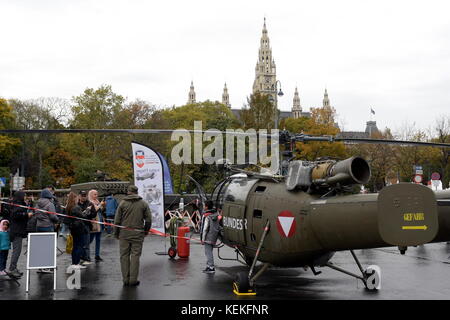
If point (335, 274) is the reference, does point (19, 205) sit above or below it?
above

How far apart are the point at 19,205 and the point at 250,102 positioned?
124 feet

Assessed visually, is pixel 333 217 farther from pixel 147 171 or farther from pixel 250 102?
pixel 250 102

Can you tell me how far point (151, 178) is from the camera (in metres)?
14.2

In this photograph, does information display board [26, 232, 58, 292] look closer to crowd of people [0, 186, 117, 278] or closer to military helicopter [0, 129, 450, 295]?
crowd of people [0, 186, 117, 278]

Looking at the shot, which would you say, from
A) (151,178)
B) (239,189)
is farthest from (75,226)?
(239,189)

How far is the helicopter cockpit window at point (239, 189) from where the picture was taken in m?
9.96

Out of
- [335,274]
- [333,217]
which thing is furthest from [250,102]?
[333,217]

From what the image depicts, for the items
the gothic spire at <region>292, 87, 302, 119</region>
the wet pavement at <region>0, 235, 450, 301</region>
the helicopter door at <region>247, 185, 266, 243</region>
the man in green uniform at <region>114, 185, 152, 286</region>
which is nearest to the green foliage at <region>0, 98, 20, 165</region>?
the wet pavement at <region>0, 235, 450, 301</region>

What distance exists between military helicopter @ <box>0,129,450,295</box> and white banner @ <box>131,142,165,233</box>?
3694mm

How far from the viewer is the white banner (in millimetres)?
14164

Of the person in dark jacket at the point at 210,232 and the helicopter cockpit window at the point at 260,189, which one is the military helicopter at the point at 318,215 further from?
the person in dark jacket at the point at 210,232

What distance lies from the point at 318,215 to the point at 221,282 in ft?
11.0

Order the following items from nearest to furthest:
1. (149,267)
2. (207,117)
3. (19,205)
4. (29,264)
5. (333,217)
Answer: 1. (333,217)
2. (29,264)
3. (19,205)
4. (149,267)
5. (207,117)

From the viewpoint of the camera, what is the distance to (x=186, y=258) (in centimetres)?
1396
